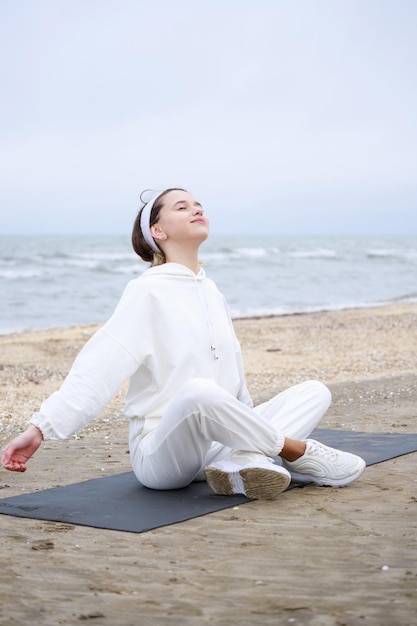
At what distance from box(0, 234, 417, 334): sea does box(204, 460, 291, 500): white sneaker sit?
12.6 m

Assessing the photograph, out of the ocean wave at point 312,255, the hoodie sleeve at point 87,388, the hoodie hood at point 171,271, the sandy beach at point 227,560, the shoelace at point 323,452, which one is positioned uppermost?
the hoodie hood at point 171,271

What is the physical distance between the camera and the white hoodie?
12.5ft

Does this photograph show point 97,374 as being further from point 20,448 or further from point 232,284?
point 232,284

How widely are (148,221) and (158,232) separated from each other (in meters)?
0.07

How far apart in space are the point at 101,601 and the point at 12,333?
13.3 meters

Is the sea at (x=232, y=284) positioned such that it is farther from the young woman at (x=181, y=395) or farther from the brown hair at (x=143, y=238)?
the young woman at (x=181, y=395)

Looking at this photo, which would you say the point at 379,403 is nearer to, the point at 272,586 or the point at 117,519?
the point at 117,519

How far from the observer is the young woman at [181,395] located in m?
3.78

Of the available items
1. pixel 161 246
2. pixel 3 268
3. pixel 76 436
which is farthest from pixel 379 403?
pixel 3 268

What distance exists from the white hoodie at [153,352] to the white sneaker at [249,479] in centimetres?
40

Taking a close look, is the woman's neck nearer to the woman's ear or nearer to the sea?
the woman's ear

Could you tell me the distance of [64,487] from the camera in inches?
175

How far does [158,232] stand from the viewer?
427 cm

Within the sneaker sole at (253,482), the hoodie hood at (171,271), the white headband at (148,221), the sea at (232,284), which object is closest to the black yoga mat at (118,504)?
the sneaker sole at (253,482)
